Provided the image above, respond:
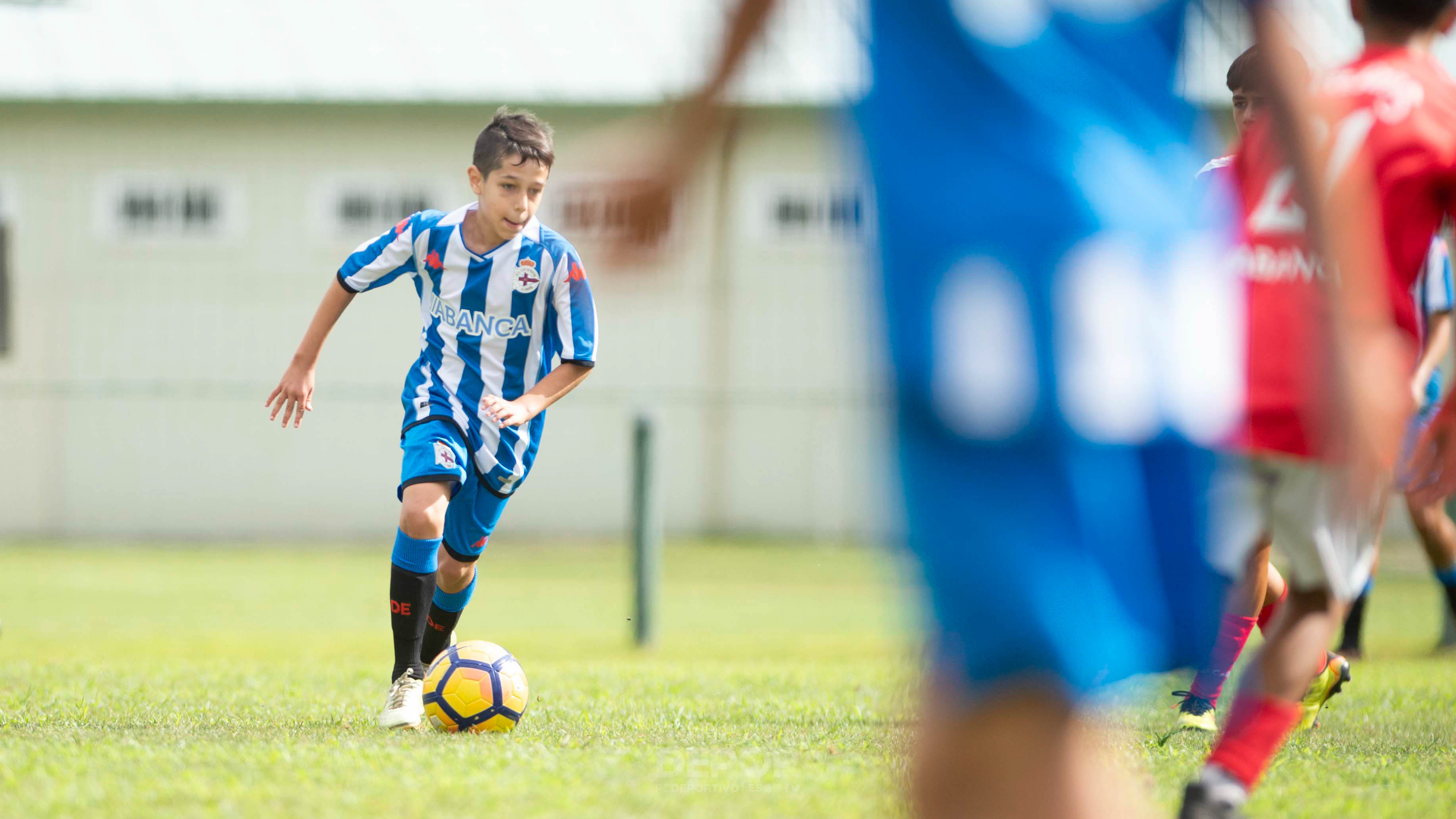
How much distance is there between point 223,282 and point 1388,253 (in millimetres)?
21106

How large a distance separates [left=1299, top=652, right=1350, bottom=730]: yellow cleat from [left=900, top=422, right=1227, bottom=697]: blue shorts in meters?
3.50

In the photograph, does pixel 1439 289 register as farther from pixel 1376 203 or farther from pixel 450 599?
pixel 450 599

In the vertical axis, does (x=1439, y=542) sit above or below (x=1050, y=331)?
below

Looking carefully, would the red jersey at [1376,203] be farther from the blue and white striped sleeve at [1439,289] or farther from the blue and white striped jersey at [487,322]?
the blue and white striped jersey at [487,322]

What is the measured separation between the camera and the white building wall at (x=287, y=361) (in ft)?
70.7

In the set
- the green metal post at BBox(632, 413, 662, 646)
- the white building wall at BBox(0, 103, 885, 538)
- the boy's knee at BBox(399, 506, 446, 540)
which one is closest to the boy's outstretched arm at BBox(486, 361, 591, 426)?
the boy's knee at BBox(399, 506, 446, 540)

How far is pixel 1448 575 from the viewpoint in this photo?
24.1ft

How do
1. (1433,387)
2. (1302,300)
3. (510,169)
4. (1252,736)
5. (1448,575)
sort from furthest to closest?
1. (1448,575)
2. (1433,387)
3. (510,169)
4. (1252,736)
5. (1302,300)

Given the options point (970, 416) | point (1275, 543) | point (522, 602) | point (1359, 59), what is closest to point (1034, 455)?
point (970, 416)

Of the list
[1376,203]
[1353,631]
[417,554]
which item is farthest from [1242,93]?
[1353,631]

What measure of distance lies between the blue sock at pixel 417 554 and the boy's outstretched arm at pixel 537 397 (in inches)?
21.2

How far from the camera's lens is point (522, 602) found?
13234 mm

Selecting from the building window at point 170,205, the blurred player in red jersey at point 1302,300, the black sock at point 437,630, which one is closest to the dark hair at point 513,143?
the black sock at point 437,630

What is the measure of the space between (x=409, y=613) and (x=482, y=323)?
1028 millimetres
